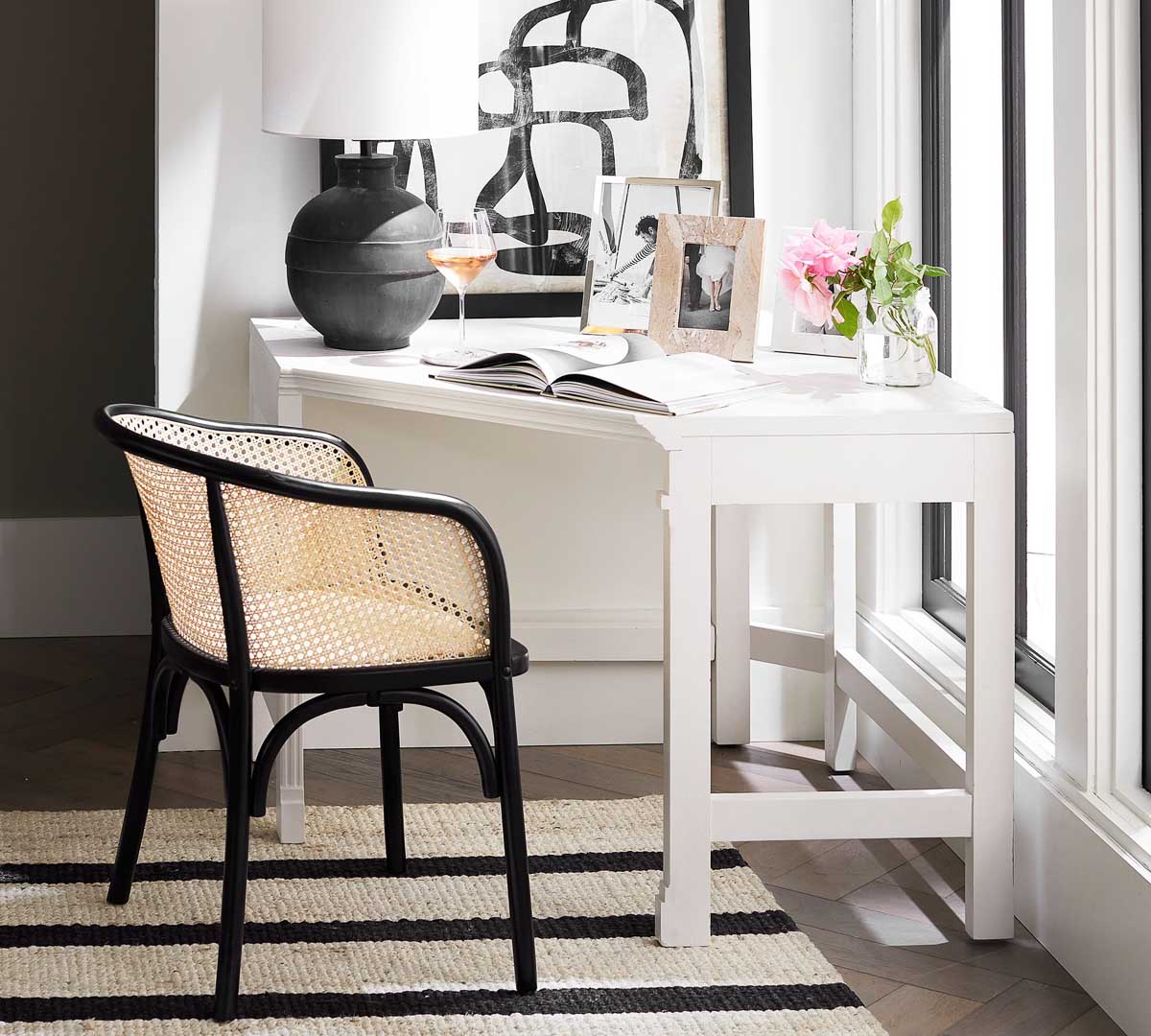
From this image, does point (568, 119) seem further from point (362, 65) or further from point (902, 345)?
point (902, 345)

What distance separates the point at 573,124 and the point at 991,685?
135cm

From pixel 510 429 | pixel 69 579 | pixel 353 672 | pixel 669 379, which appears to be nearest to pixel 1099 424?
pixel 669 379

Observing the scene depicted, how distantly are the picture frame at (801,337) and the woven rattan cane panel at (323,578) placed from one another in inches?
32.9

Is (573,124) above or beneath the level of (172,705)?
above

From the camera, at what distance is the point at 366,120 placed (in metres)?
2.37

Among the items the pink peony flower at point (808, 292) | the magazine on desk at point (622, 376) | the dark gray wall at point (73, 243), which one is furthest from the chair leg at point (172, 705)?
the dark gray wall at point (73, 243)

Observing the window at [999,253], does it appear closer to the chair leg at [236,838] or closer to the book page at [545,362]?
the book page at [545,362]

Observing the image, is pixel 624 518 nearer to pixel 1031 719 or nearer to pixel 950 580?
pixel 950 580

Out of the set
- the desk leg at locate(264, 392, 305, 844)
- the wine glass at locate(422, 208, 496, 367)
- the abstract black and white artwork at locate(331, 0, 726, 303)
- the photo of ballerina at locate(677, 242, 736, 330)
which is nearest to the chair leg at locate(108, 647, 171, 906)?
the desk leg at locate(264, 392, 305, 844)

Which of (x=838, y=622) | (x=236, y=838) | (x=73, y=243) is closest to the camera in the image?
(x=236, y=838)

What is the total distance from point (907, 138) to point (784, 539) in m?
0.80

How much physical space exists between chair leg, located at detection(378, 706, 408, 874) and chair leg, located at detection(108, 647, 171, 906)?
1.15ft

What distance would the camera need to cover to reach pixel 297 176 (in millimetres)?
2818

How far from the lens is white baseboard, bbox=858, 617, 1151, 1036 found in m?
1.82
